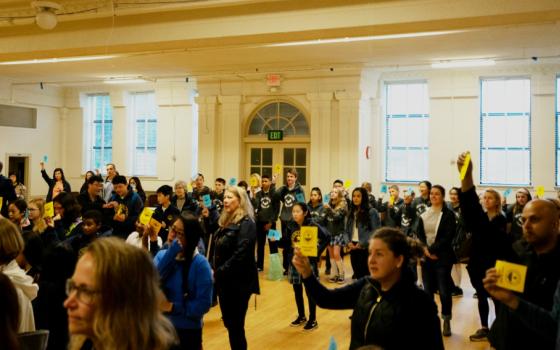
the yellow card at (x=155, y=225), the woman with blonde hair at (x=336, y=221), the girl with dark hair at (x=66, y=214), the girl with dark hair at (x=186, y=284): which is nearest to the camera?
the girl with dark hair at (x=186, y=284)

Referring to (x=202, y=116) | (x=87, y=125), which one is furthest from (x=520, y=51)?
(x=87, y=125)

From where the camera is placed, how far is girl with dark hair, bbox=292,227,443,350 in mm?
2373

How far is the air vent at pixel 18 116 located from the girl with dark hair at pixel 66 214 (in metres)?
→ 11.2

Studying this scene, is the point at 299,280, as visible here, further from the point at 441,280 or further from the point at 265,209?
the point at 265,209

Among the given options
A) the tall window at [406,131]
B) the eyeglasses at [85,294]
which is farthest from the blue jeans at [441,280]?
the tall window at [406,131]

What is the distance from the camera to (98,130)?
1670 centimetres

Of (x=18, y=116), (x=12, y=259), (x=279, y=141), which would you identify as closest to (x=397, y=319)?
(x=12, y=259)

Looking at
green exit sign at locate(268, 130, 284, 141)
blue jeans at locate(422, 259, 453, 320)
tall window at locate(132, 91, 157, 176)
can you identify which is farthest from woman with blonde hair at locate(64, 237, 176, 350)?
tall window at locate(132, 91, 157, 176)

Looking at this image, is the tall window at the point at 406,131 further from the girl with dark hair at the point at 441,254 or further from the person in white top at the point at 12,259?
the person in white top at the point at 12,259

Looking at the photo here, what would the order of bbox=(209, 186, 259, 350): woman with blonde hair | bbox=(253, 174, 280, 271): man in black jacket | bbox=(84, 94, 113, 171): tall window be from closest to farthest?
bbox=(209, 186, 259, 350): woman with blonde hair, bbox=(253, 174, 280, 271): man in black jacket, bbox=(84, 94, 113, 171): tall window

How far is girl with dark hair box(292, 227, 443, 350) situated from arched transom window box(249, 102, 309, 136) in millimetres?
10821

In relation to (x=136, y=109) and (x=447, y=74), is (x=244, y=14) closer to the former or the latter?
(x=447, y=74)

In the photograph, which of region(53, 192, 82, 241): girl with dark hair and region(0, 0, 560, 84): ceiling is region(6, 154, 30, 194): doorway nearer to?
region(0, 0, 560, 84): ceiling

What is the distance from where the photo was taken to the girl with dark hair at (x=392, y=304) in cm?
237
